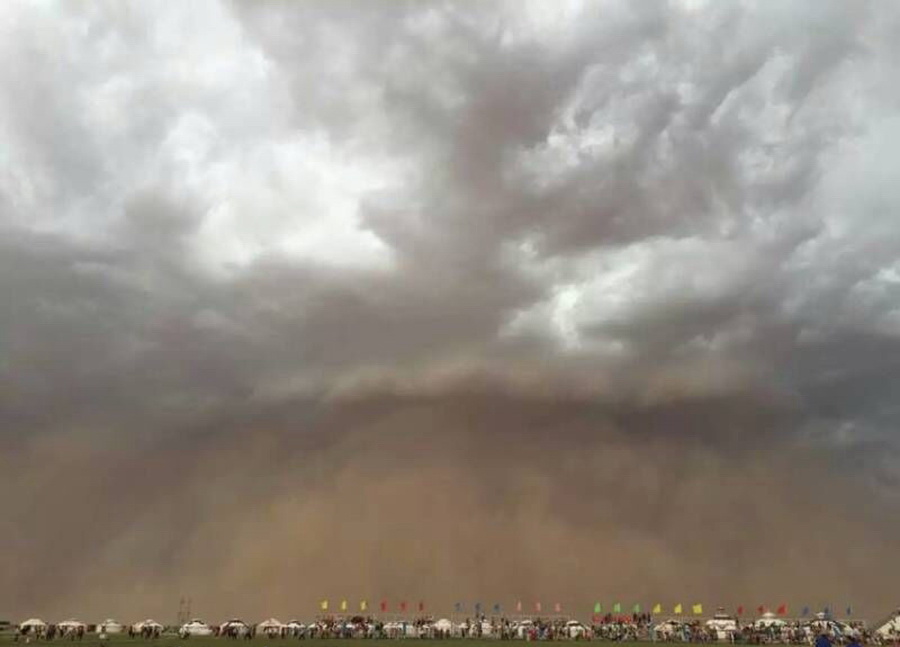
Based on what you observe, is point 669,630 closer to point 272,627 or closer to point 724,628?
point 724,628

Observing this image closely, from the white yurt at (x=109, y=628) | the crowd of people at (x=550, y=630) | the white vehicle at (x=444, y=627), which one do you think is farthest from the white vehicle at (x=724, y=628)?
the white yurt at (x=109, y=628)

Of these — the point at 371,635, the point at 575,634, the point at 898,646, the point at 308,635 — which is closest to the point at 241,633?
the point at 308,635

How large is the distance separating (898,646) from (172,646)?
7976 cm

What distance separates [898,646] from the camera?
9312 cm

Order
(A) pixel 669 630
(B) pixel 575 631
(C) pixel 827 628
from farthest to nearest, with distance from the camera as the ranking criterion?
(A) pixel 669 630, (B) pixel 575 631, (C) pixel 827 628

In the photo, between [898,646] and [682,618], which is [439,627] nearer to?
[682,618]

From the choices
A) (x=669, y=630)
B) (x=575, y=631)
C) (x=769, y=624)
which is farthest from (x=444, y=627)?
(x=769, y=624)

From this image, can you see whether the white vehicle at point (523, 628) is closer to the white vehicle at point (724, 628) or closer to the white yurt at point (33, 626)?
the white vehicle at point (724, 628)

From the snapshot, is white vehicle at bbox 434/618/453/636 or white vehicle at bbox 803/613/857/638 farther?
white vehicle at bbox 434/618/453/636

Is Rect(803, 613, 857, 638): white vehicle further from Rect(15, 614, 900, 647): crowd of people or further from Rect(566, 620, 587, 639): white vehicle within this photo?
Rect(566, 620, 587, 639): white vehicle

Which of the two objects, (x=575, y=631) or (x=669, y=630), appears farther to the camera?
(x=669, y=630)

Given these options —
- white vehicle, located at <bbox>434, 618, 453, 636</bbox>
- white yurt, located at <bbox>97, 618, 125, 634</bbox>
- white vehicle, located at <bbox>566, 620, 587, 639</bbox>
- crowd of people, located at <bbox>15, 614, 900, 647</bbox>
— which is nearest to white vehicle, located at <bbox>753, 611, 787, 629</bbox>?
crowd of people, located at <bbox>15, 614, 900, 647</bbox>

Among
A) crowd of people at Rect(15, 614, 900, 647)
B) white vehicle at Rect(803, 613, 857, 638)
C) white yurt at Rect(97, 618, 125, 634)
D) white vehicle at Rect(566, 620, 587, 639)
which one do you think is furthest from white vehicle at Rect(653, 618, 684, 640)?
white yurt at Rect(97, 618, 125, 634)

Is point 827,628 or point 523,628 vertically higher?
point 523,628
